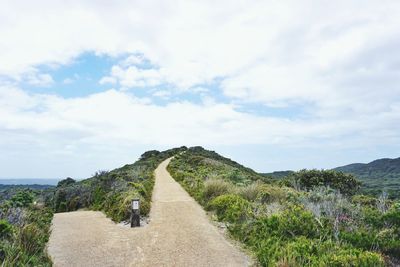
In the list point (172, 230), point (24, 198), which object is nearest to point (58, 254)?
point (172, 230)

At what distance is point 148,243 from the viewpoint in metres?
10.3

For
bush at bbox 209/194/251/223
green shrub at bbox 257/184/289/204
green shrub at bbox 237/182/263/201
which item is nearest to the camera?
bush at bbox 209/194/251/223

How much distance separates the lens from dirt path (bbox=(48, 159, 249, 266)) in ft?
29.1

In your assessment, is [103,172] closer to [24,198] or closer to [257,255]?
[24,198]

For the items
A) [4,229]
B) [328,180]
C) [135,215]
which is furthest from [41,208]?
[328,180]

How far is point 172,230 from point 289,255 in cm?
493

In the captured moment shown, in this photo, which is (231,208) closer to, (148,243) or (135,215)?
(135,215)

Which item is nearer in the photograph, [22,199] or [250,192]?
[22,199]

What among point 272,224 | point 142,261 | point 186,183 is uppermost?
point 186,183

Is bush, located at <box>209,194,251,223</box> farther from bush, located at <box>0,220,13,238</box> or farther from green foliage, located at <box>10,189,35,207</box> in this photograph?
green foliage, located at <box>10,189,35,207</box>

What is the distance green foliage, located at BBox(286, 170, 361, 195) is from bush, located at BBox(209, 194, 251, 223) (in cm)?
1178

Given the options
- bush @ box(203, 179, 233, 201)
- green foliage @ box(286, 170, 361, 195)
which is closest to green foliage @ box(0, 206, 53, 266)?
bush @ box(203, 179, 233, 201)

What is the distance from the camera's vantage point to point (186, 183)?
24469 mm

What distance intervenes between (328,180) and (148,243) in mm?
18105
